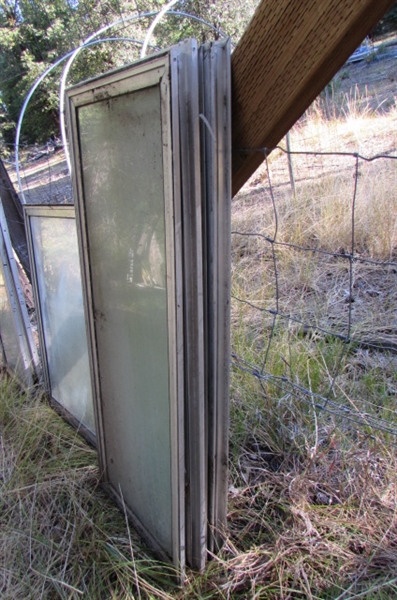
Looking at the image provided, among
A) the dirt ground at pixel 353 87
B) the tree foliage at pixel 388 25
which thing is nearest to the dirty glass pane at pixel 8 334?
the dirt ground at pixel 353 87

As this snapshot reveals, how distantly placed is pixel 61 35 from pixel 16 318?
1610cm

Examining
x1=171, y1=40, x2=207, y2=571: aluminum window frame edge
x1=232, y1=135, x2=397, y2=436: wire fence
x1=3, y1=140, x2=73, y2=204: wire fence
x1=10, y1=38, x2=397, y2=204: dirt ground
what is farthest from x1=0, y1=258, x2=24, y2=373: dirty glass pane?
x1=10, y1=38, x2=397, y2=204: dirt ground

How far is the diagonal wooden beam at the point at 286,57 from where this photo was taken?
802mm

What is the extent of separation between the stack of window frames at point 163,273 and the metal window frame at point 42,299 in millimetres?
516

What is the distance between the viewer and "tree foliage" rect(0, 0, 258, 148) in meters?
9.96

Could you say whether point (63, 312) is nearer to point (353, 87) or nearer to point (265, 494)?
point (265, 494)

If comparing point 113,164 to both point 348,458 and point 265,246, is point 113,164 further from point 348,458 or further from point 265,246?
point 265,246

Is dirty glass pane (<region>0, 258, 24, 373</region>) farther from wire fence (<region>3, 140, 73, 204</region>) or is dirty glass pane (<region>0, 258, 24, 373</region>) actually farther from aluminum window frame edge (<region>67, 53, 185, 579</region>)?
wire fence (<region>3, 140, 73, 204</region>)

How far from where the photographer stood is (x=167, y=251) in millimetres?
1051

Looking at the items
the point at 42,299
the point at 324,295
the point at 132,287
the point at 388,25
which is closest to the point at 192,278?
the point at 132,287

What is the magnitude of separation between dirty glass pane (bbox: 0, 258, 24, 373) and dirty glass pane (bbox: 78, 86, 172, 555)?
1275 millimetres

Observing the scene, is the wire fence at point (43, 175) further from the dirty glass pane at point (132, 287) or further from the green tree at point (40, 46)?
the dirty glass pane at point (132, 287)

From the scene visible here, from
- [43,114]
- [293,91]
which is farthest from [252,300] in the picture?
[43,114]

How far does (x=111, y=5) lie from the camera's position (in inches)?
442
